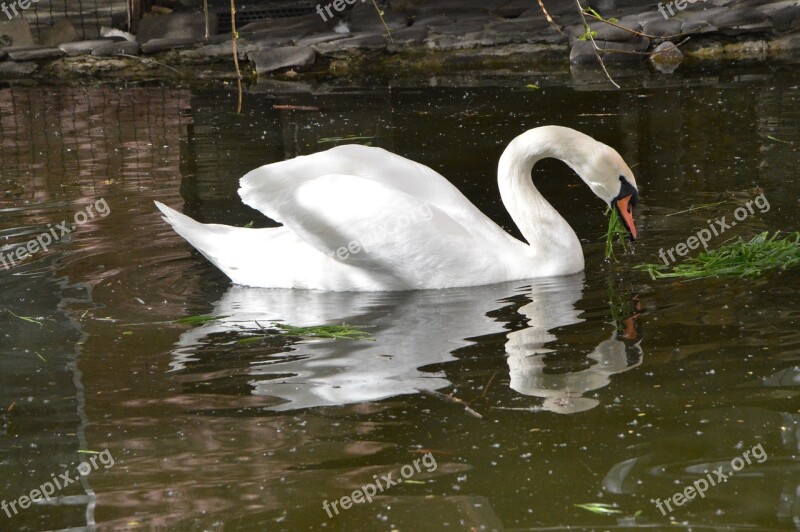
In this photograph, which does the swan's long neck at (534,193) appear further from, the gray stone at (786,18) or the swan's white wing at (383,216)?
the gray stone at (786,18)

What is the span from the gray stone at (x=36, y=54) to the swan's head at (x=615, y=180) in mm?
11588

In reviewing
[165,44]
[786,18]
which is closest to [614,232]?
[786,18]

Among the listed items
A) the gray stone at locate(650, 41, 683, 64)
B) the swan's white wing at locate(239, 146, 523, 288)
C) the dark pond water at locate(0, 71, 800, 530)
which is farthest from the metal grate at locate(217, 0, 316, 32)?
the swan's white wing at locate(239, 146, 523, 288)

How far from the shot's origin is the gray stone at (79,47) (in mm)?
15844

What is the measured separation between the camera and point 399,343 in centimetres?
523

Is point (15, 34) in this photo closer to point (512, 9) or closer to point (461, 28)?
point (461, 28)

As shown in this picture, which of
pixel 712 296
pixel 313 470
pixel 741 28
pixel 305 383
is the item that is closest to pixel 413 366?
pixel 305 383

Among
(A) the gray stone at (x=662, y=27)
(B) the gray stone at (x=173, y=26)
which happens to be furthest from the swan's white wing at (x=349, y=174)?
(B) the gray stone at (x=173, y=26)

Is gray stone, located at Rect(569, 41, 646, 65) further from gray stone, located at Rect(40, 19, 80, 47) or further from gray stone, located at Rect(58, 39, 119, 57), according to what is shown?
gray stone, located at Rect(40, 19, 80, 47)

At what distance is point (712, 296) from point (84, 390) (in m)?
2.83

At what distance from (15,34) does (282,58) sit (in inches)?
162

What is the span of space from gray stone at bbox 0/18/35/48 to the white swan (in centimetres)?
1123

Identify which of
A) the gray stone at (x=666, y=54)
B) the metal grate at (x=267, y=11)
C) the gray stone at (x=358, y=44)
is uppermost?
the metal grate at (x=267, y=11)

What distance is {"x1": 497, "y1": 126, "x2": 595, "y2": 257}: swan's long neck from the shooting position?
6.04 metres
